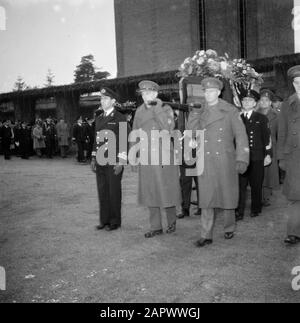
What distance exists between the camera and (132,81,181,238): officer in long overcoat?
572cm

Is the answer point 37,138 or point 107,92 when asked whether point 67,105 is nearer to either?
point 37,138

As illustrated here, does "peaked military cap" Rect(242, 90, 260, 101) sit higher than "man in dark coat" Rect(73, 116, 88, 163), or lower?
higher

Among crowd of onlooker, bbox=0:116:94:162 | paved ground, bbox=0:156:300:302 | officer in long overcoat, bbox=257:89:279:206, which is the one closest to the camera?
paved ground, bbox=0:156:300:302

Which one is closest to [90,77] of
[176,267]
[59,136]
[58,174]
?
[59,136]

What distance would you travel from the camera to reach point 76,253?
5.12 metres

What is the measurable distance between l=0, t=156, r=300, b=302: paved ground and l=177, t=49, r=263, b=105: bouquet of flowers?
2.44 metres

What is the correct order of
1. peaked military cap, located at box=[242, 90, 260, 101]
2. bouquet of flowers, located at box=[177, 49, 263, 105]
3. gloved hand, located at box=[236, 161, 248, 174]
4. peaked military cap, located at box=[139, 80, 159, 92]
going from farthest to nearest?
1. bouquet of flowers, located at box=[177, 49, 263, 105]
2. peaked military cap, located at box=[242, 90, 260, 101]
3. peaked military cap, located at box=[139, 80, 159, 92]
4. gloved hand, located at box=[236, 161, 248, 174]

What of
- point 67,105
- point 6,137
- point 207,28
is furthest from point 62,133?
point 207,28

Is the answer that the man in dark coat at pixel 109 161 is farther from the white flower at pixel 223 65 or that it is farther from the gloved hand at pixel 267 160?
the gloved hand at pixel 267 160

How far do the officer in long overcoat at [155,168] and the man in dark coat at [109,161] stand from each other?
480mm

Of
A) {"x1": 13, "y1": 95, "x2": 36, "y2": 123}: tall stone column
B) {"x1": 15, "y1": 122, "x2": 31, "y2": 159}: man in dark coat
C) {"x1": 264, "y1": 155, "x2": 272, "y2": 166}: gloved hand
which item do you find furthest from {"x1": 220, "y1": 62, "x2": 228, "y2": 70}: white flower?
{"x1": 13, "y1": 95, "x2": 36, "y2": 123}: tall stone column

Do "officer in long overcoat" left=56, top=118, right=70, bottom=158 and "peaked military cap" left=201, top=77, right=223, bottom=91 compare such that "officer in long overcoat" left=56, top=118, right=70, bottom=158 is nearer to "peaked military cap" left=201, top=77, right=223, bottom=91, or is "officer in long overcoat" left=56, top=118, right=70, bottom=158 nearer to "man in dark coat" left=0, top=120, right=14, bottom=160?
"man in dark coat" left=0, top=120, right=14, bottom=160
